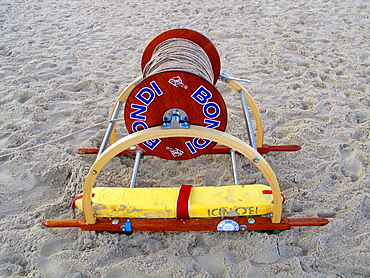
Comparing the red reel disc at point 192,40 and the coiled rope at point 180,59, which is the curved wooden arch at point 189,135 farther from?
the red reel disc at point 192,40

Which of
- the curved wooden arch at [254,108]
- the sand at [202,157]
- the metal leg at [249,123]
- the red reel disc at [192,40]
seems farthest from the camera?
the curved wooden arch at [254,108]

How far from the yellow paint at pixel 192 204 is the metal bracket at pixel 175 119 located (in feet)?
1.68

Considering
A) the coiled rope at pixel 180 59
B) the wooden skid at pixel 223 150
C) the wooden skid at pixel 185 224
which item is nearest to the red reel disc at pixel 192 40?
the coiled rope at pixel 180 59

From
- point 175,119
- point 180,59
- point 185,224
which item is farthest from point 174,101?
point 185,224

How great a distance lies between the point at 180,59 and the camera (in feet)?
7.20

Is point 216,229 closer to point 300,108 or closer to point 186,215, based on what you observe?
point 186,215

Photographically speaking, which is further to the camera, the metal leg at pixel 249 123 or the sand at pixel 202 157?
the metal leg at pixel 249 123

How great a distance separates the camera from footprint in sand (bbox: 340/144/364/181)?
8.84 feet

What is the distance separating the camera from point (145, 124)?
203 cm

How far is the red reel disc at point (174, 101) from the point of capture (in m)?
1.88

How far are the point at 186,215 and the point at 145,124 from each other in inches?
24.7

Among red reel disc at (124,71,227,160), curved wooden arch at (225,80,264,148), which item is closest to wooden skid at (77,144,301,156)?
curved wooden arch at (225,80,264,148)

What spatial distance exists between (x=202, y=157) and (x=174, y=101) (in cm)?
109

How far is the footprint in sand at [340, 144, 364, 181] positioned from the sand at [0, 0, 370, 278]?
13mm
